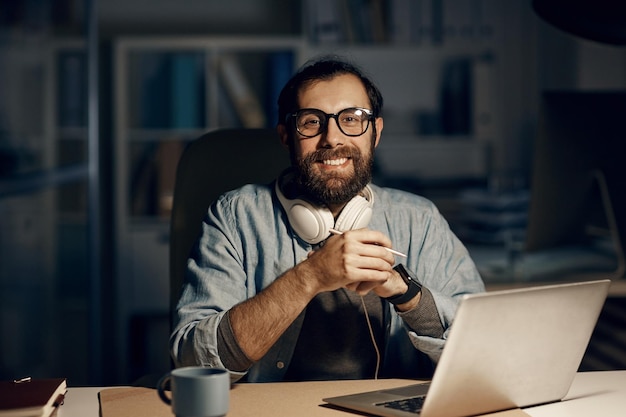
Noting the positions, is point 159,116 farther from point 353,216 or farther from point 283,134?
point 353,216

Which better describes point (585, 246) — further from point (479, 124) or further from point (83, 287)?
point (83, 287)

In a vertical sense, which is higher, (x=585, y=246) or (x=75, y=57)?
(x=75, y=57)

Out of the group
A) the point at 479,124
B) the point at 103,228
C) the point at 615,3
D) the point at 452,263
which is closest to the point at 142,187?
the point at 103,228

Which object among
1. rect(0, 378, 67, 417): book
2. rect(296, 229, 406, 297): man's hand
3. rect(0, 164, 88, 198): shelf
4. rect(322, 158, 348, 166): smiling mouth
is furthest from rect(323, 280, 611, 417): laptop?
rect(0, 164, 88, 198): shelf

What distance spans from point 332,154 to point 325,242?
0.67 feet

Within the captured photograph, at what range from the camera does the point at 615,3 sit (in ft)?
4.97

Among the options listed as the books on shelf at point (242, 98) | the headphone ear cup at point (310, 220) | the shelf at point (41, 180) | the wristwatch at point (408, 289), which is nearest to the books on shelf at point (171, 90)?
the books on shelf at point (242, 98)

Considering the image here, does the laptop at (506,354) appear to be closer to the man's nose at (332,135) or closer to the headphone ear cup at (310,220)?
the headphone ear cup at (310,220)

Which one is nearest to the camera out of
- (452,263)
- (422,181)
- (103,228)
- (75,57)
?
(452,263)

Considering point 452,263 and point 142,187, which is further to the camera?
point 142,187

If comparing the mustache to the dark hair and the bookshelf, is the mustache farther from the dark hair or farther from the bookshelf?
the bookshelf

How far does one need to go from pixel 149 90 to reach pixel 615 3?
2.54 m

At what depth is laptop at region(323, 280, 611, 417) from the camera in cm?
106

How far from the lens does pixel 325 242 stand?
4.83 feet
